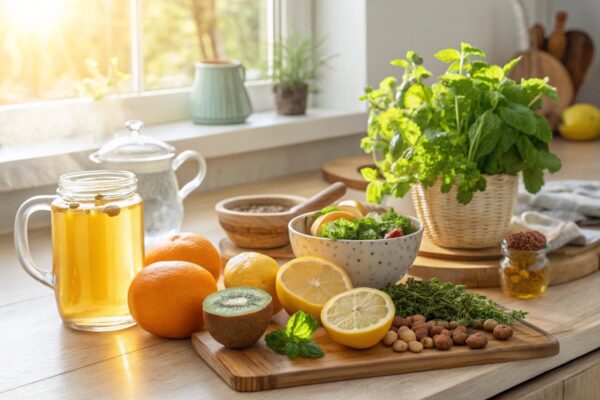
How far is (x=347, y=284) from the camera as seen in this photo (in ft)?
3.82

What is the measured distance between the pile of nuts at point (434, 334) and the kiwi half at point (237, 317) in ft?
0.49

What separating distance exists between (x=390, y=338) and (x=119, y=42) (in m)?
1.15

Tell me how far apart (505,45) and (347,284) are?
5.42 ft

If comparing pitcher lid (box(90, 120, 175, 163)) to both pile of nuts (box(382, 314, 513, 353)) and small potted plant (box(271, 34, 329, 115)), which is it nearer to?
pile of nuts (box(382, 314, 513, 353))

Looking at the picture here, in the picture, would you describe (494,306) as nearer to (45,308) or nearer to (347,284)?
(347,284)

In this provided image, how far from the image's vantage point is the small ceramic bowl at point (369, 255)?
119cm

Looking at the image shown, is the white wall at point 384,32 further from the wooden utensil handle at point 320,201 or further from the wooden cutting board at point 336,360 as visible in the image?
the wooden cutting board at point 336,360

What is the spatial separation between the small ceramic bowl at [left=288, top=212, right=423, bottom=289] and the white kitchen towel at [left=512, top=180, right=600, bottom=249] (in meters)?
0.31

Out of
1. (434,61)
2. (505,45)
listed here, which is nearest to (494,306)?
(434,61)

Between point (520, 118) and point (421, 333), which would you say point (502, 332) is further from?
point (520, 118)

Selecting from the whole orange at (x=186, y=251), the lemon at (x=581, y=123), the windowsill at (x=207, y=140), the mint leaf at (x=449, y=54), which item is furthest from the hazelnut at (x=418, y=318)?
→ the lemon at (x=581, y=123)

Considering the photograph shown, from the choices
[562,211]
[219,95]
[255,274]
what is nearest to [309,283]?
[255,274]

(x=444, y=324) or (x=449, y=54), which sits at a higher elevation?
(x=449, y=54)

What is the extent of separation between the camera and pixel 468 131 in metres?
1.35
